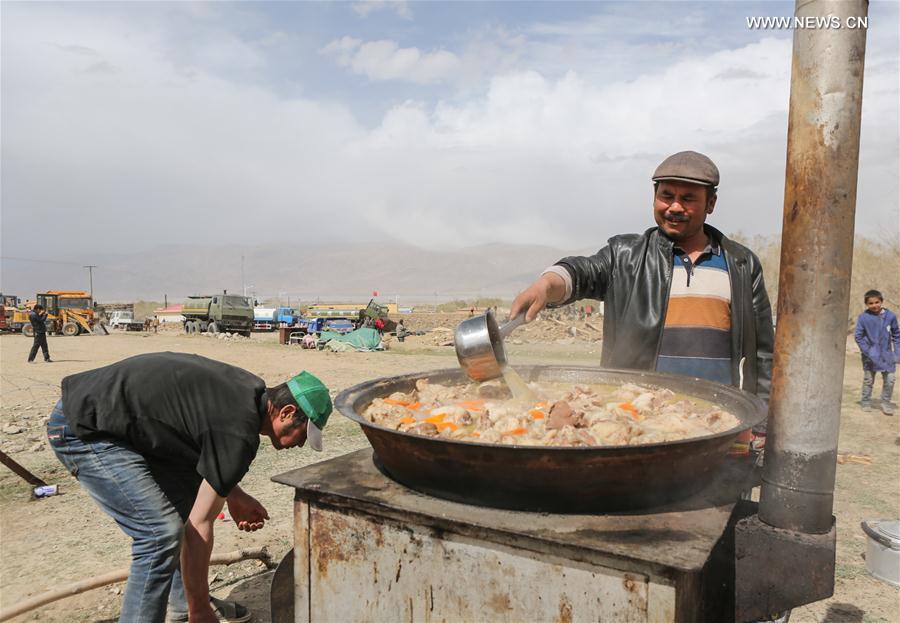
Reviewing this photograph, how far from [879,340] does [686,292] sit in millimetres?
9054

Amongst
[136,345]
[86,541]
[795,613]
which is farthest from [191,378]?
[136,345]

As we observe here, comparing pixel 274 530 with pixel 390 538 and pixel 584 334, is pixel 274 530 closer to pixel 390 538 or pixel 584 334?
pixel 390 538

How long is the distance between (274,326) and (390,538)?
109ft

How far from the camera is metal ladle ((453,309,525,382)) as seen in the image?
8.86 feet

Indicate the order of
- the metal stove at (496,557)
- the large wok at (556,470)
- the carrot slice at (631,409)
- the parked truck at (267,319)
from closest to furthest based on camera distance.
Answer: the metal stove at (496,557)
the large wok at (556,470)
the carrot slice at (631,409)
the parked truck at (267,319)

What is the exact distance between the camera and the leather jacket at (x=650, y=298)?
2.76 meters

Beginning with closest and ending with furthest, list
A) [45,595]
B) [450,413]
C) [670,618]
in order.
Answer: [670,618], [450,413], [45,595]

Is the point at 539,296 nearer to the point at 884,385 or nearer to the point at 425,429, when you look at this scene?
the point at 425,429

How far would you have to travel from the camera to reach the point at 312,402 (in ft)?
9.24

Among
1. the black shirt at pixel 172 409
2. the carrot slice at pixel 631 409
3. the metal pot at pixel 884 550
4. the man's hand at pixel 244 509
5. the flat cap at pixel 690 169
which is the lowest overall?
the metal pot at pixel 884 550

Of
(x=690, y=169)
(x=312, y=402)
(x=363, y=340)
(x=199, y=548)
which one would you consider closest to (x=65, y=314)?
(x=363, y=340)

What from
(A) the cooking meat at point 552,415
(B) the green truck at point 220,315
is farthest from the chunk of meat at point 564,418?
(B) the green truck at point 220,315

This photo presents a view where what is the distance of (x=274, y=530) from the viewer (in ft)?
15.6

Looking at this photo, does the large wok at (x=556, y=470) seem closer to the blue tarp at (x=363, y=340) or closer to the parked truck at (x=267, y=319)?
the blue tarp at (x=363, y=340)
